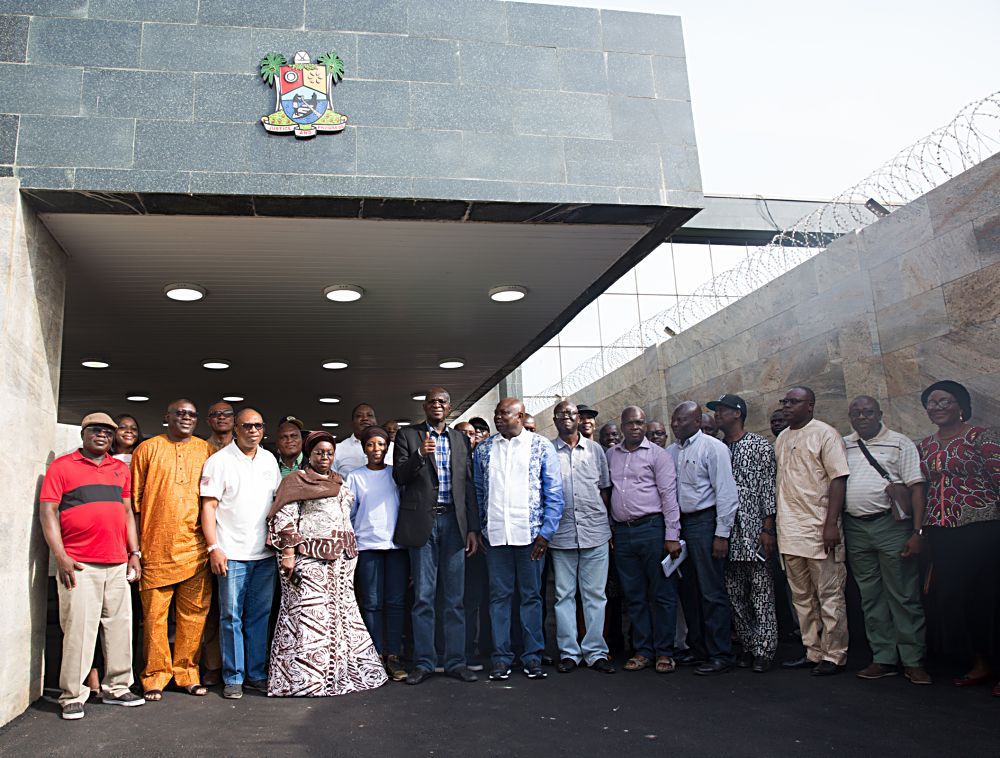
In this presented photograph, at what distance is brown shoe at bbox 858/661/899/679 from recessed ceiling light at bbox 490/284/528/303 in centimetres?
410

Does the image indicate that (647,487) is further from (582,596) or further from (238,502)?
(238,502)

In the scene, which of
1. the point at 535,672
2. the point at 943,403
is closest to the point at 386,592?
the point at 535,672

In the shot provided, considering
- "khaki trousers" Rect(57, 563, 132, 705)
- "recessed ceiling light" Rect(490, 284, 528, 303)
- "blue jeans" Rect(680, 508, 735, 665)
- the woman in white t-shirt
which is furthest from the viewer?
"recessed ceiling light" Rect(490, 284, 528, 303)

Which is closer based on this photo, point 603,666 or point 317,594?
point 317,594

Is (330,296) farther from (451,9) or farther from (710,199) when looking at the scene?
(710,199)

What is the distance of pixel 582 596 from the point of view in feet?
18.4

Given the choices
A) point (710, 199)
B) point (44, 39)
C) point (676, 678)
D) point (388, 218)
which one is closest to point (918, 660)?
point (676, 678)

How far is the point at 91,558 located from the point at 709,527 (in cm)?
401

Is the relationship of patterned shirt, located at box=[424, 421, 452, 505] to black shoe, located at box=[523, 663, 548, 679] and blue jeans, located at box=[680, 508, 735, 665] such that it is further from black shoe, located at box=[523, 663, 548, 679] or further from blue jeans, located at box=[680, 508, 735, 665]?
blue jeans, located at box=[680, 508, 735, 665]

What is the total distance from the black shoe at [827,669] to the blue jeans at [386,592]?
2.78 meters

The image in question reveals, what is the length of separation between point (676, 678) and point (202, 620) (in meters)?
3.14

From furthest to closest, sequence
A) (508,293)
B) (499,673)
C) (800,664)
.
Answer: (508,293), (800,664), (499,673)

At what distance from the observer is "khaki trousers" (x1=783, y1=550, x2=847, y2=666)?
196 inches

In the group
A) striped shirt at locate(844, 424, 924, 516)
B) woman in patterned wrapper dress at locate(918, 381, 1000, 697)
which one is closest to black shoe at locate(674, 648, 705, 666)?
striped shirt at locate(844, 424, 924, 516)
